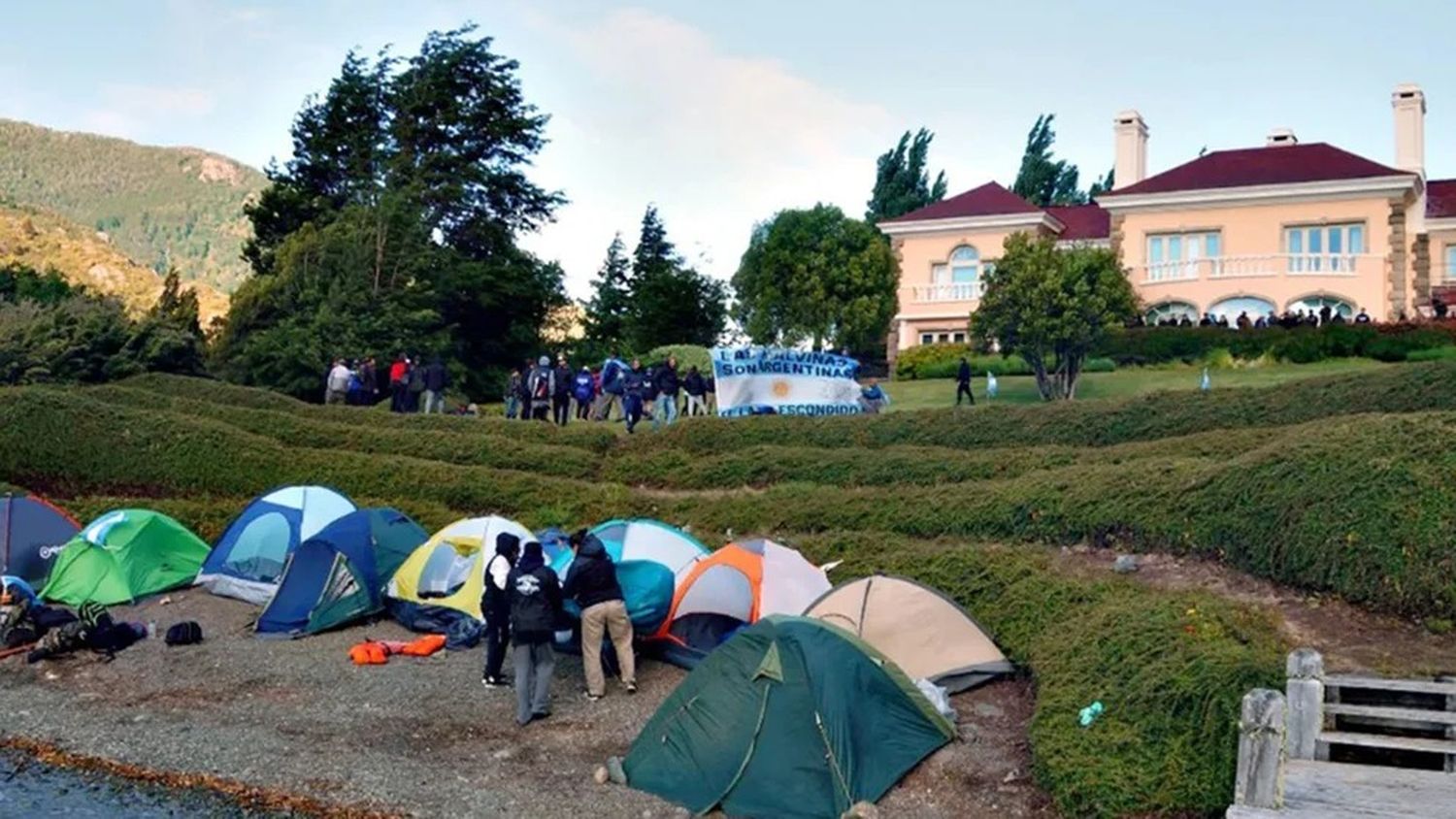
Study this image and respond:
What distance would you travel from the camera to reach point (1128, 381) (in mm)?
37719

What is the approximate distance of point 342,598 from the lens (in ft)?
59.1

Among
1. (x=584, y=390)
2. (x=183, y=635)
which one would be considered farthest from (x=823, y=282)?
(x=183, y=635)

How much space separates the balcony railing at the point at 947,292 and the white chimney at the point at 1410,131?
15.0m

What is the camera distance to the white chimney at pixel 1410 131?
151 feet

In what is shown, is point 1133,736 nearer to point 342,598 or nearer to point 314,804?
point 314,804

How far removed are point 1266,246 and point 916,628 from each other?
34872 millimetres

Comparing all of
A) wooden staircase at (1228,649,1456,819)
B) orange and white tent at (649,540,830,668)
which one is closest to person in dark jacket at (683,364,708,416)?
orange and white tent at (649,540,830,668)

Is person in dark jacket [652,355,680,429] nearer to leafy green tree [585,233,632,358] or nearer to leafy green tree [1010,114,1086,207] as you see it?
leafy green tree [585,233,632,358]

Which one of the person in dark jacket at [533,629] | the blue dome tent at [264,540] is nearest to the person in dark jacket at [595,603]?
the person in dark jacket at [533,629]

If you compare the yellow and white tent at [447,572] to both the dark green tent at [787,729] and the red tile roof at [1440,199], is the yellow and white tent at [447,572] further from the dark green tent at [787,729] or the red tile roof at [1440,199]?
the red tile roof at [1440,199]

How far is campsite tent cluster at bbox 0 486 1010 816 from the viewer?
11.9 meters

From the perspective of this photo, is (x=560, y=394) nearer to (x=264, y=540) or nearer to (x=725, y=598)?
(x=264, y=540)

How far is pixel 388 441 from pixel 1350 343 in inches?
1047

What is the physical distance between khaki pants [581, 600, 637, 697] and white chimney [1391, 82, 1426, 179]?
4092 cm
